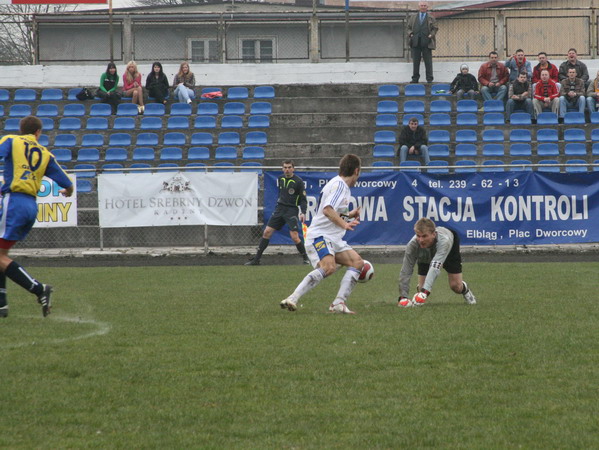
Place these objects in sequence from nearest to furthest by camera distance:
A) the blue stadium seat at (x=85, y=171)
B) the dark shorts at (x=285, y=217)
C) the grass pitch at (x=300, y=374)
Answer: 1. the grass pitch at (x=300, y=374)
2. the dark shorts at (x=285, y=217)
3. the blue stadium seat at (x=85, y=171)

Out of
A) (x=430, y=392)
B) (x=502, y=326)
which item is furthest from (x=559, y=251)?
(x=430, y=392)

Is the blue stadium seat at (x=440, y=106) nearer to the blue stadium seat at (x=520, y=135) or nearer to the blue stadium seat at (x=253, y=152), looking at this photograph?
the blue stadium seat at (x=520, y=135)

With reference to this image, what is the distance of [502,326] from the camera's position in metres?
8.99

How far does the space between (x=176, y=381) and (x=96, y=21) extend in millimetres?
26472

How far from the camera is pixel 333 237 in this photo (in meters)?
10.1

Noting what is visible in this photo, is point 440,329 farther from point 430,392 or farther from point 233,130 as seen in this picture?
point 233,130

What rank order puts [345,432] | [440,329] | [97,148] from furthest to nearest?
[97,148], [440,329], [345,432]

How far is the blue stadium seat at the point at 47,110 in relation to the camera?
26.8 metres

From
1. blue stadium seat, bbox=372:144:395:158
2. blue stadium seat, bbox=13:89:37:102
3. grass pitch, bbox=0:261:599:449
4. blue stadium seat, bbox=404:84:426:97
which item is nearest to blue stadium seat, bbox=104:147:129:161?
blue stadium seat, bbox=13:89:37:102

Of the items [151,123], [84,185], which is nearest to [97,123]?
[151,123]

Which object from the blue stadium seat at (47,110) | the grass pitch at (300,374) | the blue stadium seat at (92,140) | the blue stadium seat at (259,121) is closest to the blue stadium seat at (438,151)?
the blue stadium seat at (259,121)

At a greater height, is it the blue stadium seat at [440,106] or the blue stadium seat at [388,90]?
the blue stadium seat at [388,90]

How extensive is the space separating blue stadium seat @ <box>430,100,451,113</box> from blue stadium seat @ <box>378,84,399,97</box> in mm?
1456

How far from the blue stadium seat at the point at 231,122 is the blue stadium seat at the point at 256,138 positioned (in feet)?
2.11
